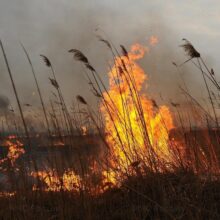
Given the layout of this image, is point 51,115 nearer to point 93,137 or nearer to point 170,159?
point 93,137

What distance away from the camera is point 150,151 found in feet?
12.8

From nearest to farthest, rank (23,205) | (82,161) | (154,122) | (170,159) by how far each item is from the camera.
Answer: (23,205)
(82,161)
(170,159)
(154,122)

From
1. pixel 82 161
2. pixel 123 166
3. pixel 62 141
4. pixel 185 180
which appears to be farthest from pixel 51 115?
pixel 185 180

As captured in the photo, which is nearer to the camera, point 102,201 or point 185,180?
point 102,201

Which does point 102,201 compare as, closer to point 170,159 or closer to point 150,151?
point 150,151

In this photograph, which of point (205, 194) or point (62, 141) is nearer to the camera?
point (205, 194)

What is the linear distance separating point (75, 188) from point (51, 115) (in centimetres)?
81

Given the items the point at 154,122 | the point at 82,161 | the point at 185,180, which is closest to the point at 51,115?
the point at 82,161

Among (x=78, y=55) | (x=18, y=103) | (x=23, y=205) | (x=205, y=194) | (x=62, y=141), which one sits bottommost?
(x=205, y=194)

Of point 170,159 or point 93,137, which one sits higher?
point 93,137

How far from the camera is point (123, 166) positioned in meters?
4.10

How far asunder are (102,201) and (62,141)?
0.70 m

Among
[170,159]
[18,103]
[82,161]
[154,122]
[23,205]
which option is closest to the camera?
[18,103]

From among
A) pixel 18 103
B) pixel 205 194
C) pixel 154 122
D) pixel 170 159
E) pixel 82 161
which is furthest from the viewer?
pixel 154 122
